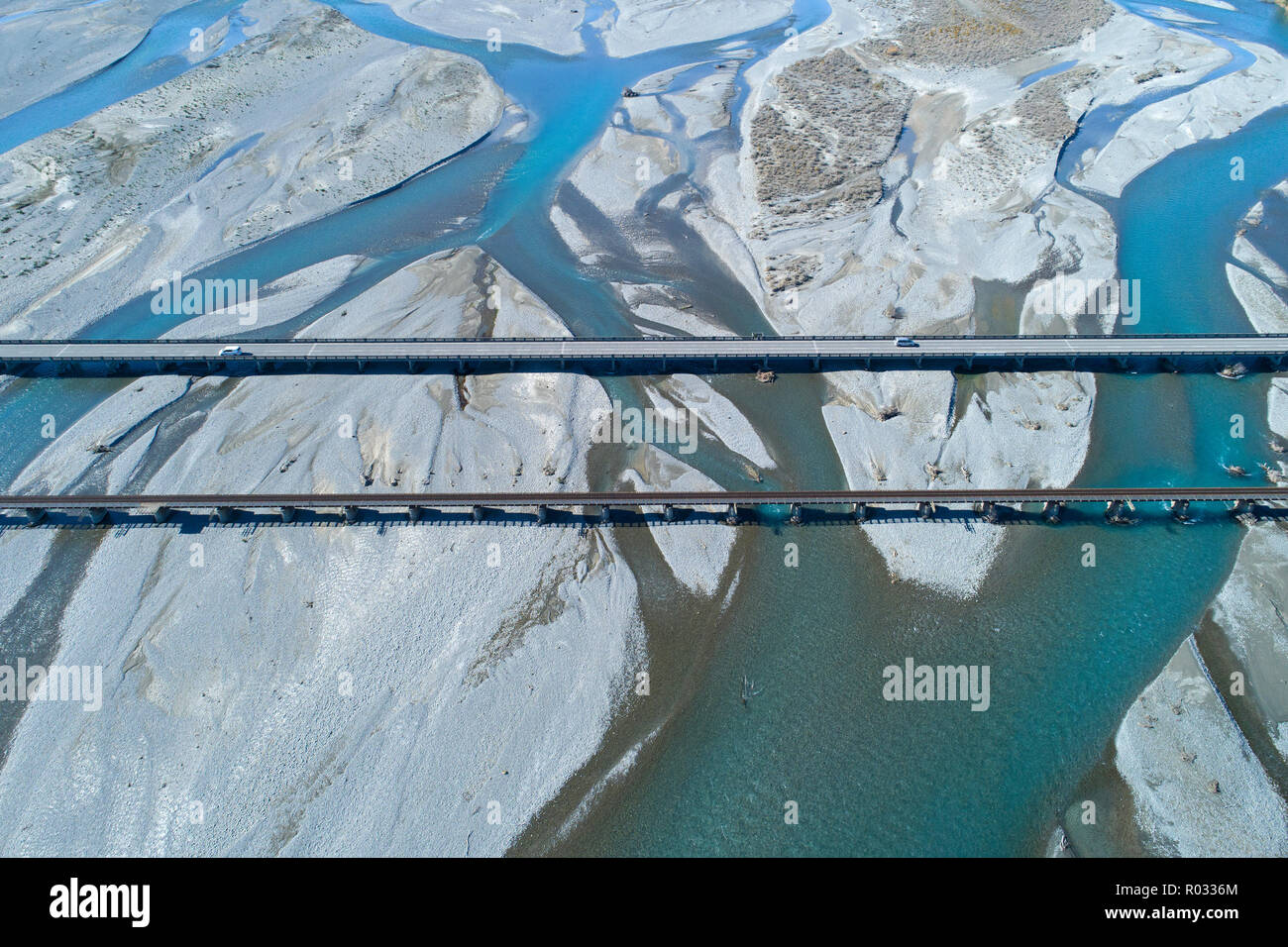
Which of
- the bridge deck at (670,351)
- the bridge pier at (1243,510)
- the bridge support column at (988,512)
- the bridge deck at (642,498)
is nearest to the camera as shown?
the bridge pier at (1243,510)

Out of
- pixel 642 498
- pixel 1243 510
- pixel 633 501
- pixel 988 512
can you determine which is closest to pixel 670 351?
pixel 642 498

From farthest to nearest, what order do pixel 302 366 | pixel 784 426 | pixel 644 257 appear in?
1. pixel 644 257
2. pixel 302 366
3. pixel 784 426

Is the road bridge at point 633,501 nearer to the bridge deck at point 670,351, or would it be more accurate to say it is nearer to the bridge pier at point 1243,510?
the bridge pier at point 1243,510

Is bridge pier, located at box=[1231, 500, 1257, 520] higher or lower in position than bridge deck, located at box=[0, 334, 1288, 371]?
lower

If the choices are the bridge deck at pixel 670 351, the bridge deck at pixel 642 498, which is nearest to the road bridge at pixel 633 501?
the bridge deck at pixel 642 498

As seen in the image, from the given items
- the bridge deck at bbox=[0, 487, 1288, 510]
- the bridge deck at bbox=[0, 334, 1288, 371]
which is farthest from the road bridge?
the bridge deck at bbox=[0, 334, 1288, 371]

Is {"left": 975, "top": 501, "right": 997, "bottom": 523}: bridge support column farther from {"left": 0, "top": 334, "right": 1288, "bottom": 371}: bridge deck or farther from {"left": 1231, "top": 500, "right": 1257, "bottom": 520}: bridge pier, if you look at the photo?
{"left": 1231, "top": 500, "right": 1257, "bottom": 520}: bridge pier

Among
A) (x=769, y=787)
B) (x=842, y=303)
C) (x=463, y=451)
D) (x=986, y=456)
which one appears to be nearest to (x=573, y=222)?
(x=842, y=303)

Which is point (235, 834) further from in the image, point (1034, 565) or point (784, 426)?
point (1034, 565)

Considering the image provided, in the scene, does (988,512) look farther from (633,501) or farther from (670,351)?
(670,351)

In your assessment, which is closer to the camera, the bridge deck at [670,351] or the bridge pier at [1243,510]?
the bridge pier at [1243,510]

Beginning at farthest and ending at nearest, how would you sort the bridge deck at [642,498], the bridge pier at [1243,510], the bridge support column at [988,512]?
the bridge support column at [988,512], the bridge deck at [642,498], the bridge pier at [1243,510]
